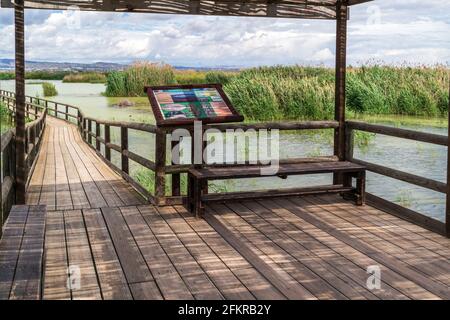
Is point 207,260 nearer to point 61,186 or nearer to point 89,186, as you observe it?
point 89,186

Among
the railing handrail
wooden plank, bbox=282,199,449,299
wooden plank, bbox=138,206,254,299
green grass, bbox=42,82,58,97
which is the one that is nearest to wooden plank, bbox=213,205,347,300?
wooden plank, bbox=138,206,254,299

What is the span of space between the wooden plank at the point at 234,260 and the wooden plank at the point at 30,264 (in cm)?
122

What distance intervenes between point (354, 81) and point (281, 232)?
15.9m

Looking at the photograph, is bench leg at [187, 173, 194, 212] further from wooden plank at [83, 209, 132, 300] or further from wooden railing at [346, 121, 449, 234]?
wooden railing at [346, 121, 449, 234]

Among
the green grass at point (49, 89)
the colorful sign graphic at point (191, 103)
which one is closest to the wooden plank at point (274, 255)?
the colorful sign graphic at point (191, 103)

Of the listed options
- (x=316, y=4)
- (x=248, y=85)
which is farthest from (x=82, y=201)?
(x=248, y=85)

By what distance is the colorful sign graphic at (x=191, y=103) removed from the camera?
238 inches

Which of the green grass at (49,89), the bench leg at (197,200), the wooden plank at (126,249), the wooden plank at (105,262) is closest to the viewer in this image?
the wooden plank at (105,262)

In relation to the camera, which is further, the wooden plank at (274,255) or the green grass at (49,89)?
the green grass at (49,89)

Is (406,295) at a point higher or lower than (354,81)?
lower

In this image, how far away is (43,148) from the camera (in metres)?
15.0

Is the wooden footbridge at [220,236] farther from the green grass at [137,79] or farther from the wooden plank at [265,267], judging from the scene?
the green grass at [137,79]

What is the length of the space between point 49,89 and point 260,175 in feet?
121
